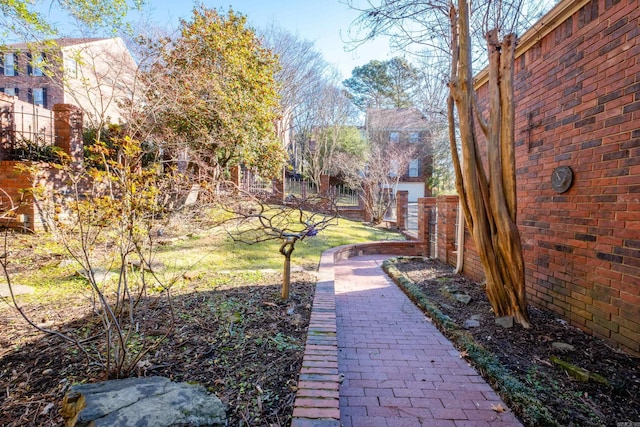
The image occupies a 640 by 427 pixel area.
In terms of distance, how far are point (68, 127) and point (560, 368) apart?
1030 centimetres

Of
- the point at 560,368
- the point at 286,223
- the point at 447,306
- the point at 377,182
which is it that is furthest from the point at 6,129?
the point at 377,182

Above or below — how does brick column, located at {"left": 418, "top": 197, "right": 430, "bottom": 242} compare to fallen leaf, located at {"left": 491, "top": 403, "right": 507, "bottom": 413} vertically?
above

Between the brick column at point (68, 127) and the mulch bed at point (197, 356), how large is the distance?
5.95 metres

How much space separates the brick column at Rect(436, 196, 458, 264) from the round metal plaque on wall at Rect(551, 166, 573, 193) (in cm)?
252

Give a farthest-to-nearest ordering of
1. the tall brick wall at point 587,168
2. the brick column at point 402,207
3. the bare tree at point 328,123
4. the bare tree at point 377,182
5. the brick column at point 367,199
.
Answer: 1. the bare tree at point 328,123
2. the brick column at point 367,199
3. the bare tree at point 377,182
4. the brick column at point 402,207
5. the tall brick wall at point 587,168

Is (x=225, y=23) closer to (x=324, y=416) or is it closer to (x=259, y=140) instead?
(x=259, y=140)

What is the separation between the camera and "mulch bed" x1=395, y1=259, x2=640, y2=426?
6.46 feet

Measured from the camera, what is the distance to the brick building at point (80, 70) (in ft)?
15.8

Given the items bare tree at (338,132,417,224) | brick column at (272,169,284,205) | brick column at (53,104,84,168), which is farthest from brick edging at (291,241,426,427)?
brick column at (272,169,284,205)

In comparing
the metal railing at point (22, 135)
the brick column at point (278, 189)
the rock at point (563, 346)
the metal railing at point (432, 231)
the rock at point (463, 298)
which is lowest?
the rock at point (563, 346)

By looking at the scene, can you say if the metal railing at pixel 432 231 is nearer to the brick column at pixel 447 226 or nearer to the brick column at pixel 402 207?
the brick column at pixel 447 226

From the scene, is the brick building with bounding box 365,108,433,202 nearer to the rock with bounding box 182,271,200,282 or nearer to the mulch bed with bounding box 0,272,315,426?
the rock with bounding box 182,271,200,282

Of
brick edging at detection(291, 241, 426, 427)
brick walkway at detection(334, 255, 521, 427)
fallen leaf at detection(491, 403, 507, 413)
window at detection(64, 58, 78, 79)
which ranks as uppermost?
window at detection(64, 58, 78, 79)

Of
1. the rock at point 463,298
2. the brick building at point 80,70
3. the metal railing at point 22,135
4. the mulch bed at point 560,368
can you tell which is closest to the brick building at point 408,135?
the brick building at point 80,70
